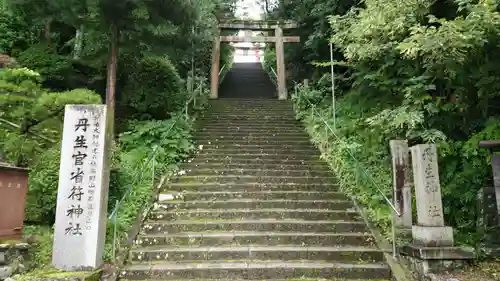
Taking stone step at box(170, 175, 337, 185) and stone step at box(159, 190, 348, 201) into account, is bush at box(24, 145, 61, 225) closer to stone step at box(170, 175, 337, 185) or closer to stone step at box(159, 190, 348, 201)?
stone step at box(159, 190, 348, 201)

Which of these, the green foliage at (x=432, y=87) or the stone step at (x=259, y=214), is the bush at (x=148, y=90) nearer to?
the stone step at (x=259, y=214)

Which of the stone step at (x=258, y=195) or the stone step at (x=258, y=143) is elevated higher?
the stone step at (x=258, y=143)

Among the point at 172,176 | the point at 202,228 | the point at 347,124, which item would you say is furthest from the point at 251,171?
the point at 347,124

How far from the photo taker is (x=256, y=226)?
258 inches

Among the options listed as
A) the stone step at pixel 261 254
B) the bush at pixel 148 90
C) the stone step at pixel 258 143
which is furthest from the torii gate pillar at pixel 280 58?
the stone step at pixel 261 254

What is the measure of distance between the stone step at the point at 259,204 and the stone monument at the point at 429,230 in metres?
1.89

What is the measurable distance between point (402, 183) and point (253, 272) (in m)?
2.76

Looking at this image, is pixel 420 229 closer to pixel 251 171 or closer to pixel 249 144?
pixel 251 171

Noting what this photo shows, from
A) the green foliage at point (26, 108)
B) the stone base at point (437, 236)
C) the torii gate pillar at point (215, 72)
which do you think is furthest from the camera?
the torii gate pillar at point (215, 72)

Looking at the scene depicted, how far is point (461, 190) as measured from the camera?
249 inches

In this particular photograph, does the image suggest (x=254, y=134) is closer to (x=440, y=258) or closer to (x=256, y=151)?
(x=256, y=151)

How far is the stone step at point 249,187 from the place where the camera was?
789 cm

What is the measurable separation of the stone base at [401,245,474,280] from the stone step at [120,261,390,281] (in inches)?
23.6

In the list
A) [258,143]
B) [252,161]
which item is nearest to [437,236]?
[252,161]
